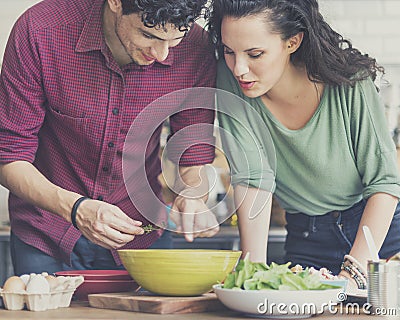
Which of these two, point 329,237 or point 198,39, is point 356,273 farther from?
point 198,39

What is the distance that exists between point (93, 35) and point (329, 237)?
0.92m

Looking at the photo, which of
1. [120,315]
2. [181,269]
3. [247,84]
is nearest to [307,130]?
[247,84]

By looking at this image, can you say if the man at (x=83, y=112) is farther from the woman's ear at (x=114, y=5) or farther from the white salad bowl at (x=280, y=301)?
the white salad bowl at (x=280, y=301)

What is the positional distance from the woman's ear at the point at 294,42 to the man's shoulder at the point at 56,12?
0.60 meters

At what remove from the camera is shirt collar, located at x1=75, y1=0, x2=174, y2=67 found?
7.08ft

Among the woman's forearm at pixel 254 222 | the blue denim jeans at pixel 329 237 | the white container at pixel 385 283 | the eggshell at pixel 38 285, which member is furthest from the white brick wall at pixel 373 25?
the eggshell at pixel 38 285

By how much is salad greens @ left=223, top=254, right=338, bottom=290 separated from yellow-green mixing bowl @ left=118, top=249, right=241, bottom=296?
82 mm

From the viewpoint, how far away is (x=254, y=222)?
7.23 ft

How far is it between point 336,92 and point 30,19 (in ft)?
2.91

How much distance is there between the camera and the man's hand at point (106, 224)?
1795mm

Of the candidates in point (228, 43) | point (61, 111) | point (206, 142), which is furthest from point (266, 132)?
point (61, 111)

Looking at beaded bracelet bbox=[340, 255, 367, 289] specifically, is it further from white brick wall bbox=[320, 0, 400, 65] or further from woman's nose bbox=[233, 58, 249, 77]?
white brick wall bbox=[320, 0, 400, 65]

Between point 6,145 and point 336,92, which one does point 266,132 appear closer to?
point 336,92

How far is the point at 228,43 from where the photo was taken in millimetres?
2039
